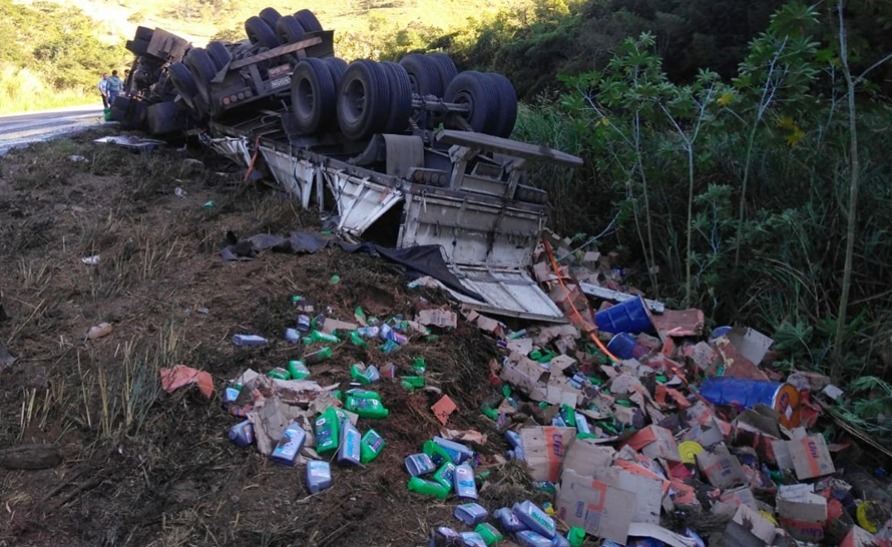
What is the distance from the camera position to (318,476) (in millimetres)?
3234

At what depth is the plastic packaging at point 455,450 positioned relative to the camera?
3.71 metres

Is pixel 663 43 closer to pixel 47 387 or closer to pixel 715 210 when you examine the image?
pixel 715 210

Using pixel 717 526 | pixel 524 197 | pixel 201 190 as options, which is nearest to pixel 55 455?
pixel 717 526

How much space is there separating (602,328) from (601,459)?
10.00 feet

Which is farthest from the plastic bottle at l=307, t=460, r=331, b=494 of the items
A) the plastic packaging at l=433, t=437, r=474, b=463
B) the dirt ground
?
the plastic packaging at l=433, t=437, r=474, b=463

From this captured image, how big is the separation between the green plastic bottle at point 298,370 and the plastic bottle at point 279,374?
0.03 m

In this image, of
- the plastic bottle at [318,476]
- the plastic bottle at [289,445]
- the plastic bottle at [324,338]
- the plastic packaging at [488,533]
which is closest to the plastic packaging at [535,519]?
the plastic packaging at [488,533]

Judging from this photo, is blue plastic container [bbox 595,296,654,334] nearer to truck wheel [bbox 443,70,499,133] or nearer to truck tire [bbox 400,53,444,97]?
truck wheel [bbox 443,70,499,133]

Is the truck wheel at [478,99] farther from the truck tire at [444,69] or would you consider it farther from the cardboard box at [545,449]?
the cardboard box at [545,449]

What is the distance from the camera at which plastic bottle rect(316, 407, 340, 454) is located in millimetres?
3479

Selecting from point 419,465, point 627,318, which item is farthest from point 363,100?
point 419,465

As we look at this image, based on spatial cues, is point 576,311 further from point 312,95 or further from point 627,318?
point 312,95

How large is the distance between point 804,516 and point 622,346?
2384mm

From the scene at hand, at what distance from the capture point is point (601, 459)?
12.3 ft
